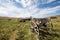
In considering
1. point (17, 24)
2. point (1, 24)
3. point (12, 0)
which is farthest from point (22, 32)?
point (12, 0)

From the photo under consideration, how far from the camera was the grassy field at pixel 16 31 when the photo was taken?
280 centimetres

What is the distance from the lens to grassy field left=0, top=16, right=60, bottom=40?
9.19ft

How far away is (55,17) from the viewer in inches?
115

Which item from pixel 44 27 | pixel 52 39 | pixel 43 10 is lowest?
→ pixel 52 39

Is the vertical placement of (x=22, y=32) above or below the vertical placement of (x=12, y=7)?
below

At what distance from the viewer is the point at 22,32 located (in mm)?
2828

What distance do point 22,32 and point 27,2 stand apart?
48 cm

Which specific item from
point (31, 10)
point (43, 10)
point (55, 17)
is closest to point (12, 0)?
point (31, 10)

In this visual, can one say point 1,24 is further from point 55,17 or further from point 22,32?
point 55,17

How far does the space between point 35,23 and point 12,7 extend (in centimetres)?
44

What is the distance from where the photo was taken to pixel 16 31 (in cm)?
283

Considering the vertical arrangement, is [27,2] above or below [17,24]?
above

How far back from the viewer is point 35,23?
2.88m

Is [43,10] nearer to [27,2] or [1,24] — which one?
[27,2]
